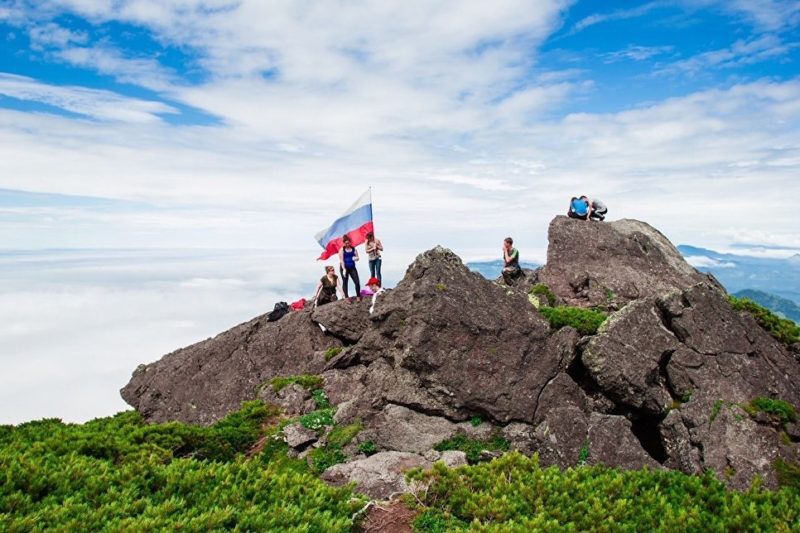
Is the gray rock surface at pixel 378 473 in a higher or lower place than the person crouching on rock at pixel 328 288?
lower

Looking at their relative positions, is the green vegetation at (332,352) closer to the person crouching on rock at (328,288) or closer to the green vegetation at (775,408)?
the person crouching on rock at (328,288)

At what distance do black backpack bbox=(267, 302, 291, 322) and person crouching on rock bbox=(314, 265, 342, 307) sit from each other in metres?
1.86

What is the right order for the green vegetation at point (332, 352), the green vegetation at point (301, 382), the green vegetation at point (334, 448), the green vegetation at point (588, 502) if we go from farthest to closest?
the green vegetation at point (332, 352), the green vegetation at point (301, 382), the green vegetation at point (334, 448), the green vegetation at point (588, 502)

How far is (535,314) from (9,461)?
15.0 m

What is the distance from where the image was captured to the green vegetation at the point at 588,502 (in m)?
8.48

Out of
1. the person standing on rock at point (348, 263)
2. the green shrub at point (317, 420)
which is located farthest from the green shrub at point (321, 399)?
the person standing on rock at point (348, 263)

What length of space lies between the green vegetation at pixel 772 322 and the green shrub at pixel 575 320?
4.86m

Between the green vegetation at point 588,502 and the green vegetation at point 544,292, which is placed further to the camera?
the green vegetation at point 544,292

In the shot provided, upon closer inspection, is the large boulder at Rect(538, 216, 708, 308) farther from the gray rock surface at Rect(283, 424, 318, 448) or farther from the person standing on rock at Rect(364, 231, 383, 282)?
the gray rock surface at Rect(283, 424, 318, 448)

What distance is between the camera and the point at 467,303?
59.8 feet

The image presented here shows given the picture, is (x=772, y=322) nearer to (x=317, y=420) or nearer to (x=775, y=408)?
(x=775, y=408)

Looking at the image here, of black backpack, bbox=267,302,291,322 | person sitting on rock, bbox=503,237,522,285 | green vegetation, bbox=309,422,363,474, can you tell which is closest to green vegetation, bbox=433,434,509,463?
green vegetation, bbox=309,422,363,474

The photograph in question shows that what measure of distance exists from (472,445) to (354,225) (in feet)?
46.8

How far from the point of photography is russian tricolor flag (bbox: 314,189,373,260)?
26875 millimetres
